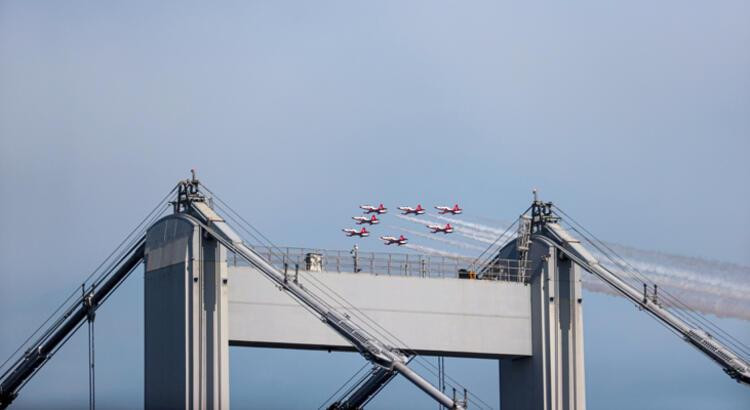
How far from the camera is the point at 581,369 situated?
10081cm

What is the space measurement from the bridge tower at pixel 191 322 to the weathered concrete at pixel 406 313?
1.10 metres

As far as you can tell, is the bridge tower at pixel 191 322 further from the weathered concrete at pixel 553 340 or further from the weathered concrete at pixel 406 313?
the weathered concrete at pixel 553 340

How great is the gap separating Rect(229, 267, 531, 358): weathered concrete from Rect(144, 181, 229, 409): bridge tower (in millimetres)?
1098

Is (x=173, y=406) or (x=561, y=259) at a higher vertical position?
(x=561, y=259)

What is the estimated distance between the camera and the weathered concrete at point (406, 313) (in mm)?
94625

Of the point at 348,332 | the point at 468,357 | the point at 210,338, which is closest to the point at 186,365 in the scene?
the point at 210,338

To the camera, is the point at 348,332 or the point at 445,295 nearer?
the point at 348,332

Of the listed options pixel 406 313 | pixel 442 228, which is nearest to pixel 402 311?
pixel 406 313

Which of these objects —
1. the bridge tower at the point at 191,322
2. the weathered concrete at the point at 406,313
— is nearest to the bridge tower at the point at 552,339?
the weathered concrete at the point at 406,313

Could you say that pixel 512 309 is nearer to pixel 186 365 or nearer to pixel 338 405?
pixel 338 405

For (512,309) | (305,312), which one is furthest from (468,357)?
(305,312)

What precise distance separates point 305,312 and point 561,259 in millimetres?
14228

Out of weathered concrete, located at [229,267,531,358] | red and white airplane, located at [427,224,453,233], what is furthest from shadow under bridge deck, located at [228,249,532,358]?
red and white airplane, located at [427,224,453,233]

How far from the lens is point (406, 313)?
322ft
